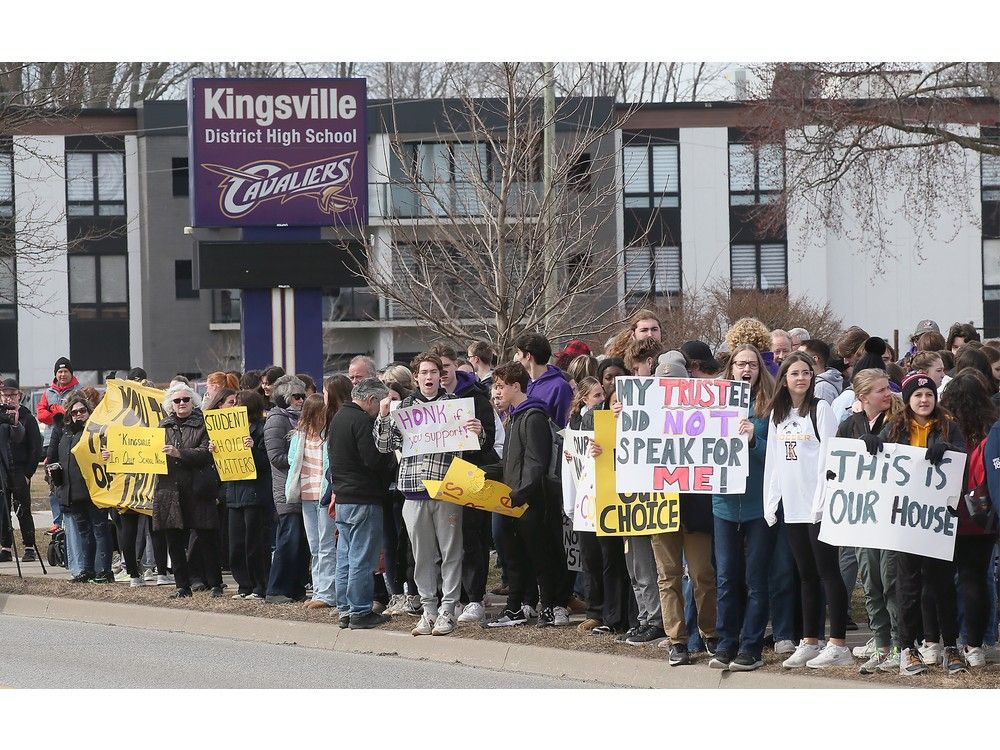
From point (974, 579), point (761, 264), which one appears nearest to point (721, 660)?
point (974, 579)

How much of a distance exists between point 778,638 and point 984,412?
2083mm

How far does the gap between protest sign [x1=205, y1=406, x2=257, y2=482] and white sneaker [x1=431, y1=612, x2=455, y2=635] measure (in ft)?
8.66

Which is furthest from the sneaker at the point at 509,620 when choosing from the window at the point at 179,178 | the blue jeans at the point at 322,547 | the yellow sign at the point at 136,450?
the window at the point at 179,178

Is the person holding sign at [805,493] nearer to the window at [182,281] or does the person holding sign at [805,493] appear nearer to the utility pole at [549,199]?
the utility pole at [549,199]

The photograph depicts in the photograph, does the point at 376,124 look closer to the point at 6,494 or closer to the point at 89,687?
the point at 6,494

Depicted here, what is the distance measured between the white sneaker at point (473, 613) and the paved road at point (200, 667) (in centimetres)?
84

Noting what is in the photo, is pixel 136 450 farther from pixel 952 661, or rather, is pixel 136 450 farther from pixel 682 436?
pixel 952 661

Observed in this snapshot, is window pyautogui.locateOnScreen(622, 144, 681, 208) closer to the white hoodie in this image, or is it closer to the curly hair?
the curly hair

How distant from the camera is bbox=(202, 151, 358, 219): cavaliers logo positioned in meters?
23.7

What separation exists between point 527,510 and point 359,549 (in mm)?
1425

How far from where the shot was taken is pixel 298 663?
1098 centimetres

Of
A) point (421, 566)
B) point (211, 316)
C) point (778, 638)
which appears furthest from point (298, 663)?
point (211, 316)

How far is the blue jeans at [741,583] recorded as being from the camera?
9750 millimetres

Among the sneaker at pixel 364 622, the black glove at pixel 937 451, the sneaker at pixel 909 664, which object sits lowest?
the sneaker at pixel 364 622
